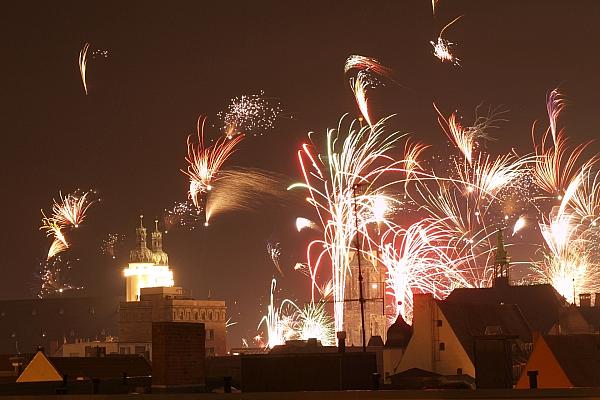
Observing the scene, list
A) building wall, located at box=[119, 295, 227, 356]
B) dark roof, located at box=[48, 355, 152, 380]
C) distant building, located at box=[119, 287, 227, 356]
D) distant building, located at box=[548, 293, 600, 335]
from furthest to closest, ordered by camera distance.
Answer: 1. distant building, located at box=[119, 287, 227, 356]
2. building wall, located at box=[119, 295, 227, 356]
3. distant building, located at box=[548, 293, 600, 335]
4. dark roof, located at box=[48, 355, 152, 380]

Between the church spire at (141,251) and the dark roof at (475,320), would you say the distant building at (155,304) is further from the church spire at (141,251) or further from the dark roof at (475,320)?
the dark roof at (475,320)

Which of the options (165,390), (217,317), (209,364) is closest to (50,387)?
(165,390)

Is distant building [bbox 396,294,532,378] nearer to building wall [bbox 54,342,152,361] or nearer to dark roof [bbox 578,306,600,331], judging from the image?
dark roof [bbox 578,306,600,331]

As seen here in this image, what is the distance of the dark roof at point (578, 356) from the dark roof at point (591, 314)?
2130 inches

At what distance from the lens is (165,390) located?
3584 cm

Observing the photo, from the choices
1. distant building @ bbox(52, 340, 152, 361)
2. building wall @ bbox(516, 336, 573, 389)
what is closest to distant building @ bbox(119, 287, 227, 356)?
distant building @ bbox(52, 340, 152, 361)

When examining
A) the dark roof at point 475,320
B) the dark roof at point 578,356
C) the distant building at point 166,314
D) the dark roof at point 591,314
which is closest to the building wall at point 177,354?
the dark roof at point 578,356

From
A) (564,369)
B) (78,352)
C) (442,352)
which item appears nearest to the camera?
(564,369)

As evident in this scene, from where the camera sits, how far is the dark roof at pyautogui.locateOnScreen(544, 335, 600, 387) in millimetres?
56250

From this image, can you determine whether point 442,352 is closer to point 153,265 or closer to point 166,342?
point 166,342

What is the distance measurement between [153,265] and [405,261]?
110 m

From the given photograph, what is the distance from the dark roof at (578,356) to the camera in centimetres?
5625

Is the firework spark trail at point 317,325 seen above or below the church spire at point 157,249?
below

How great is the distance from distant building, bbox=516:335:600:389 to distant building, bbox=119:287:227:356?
4776 inches
